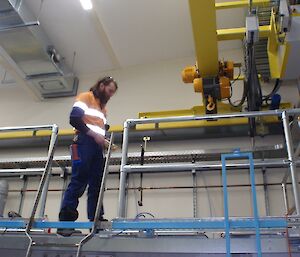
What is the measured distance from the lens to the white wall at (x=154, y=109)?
14.9 ft

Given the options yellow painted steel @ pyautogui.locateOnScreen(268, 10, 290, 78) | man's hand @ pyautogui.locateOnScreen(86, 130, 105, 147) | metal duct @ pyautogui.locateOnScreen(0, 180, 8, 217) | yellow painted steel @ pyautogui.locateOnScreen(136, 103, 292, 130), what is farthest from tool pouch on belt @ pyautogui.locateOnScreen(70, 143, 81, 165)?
Answer: metal duct @ pyautogui.locateOnScreen(0, 180, 8, 217)

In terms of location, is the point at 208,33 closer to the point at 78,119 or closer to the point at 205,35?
the point at 205,35

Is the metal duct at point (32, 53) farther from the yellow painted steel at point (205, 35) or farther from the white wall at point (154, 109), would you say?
the yellow painted steel at point (205, 35)

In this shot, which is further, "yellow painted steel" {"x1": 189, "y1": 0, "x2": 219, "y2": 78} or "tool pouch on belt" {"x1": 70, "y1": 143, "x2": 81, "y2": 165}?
"yellow painted steel" {"x1": 189, "y1": 0, "x2": 219, "y2": 78}

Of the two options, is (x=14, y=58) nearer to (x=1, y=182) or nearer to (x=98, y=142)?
(x=1, y=182)

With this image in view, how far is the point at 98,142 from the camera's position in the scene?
2.94 meters

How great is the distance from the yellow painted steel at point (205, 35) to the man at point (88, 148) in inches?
40.6

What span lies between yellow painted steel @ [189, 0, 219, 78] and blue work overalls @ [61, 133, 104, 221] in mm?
1518

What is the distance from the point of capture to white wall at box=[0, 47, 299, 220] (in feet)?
14.9

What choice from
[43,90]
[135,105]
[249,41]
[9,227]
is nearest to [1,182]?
[43,90]

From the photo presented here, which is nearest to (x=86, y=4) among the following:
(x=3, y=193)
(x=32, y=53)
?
(x=32, y=53)

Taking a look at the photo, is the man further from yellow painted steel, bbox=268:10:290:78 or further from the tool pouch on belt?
yellow painted steel, bbox=268:10:290:78

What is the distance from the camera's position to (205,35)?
3.51 meters

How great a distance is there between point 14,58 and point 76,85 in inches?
45.1
